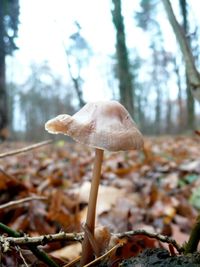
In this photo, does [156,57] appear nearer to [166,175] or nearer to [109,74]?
[109,74]

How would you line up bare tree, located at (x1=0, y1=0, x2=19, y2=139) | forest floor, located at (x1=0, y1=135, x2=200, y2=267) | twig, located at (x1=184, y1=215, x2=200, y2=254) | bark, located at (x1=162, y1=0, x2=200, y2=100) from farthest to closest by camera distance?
bare tree, located at (x1=0, y1=0, x2=19, y2=139) → forest floor, located at (x1=0, y1=135, x2=200, y2=267) → bark, located at (x1=162, y1=0, x2=200, y2=100) → twig, located at (x1=184, y1=215, x2=200, y2=254)

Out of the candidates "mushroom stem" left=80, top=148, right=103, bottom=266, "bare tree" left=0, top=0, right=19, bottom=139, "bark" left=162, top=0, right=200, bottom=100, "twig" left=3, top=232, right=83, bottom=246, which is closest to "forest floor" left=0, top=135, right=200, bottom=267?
"twig" left=3, top=232, right=83, bottom=246

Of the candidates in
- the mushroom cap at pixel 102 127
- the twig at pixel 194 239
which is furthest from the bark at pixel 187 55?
the twig at pixel 194 239

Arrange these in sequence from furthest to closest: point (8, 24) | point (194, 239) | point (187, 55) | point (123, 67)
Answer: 1. point (123, 67)
2. point (8, 24)
3. point (187, 55)
4. point (194, 239)

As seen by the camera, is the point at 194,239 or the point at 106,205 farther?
the point at 106,205

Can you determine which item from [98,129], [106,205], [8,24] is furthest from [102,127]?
[8,24]

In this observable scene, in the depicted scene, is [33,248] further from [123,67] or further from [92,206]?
[123,67]

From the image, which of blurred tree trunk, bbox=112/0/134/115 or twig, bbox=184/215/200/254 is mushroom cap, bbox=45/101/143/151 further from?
blurred tree trunk, bbox=112/0/134/115
